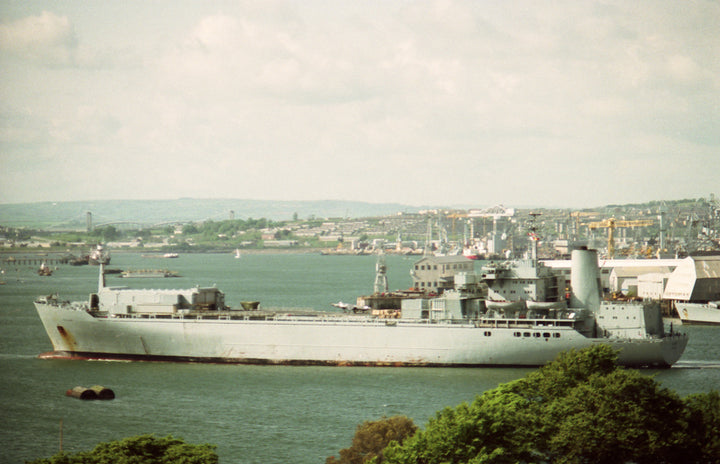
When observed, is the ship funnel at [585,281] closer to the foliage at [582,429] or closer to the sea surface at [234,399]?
the sea surface at [234,399]

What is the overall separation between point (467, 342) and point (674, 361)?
337 inches

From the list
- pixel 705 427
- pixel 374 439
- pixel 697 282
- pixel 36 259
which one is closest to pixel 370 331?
pixel 374 439

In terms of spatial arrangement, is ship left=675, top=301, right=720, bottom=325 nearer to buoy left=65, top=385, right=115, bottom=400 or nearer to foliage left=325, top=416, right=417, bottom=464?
buoy left=65, top=385, right=115, bottom=400

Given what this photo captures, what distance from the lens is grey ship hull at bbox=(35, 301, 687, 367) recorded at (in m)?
35.0

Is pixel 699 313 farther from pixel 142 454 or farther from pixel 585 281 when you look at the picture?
pixel 142 454

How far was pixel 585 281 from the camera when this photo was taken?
3716cm

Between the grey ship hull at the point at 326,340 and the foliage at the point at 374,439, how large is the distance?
52.0 feet

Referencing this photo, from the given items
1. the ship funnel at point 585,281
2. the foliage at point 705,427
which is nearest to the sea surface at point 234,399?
the ship funnel at point 585,281

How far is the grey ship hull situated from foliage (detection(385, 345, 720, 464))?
1420 cm

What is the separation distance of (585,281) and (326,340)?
1175cm

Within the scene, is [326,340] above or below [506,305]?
below

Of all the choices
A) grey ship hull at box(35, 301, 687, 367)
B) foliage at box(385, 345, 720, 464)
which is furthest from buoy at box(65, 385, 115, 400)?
foliage at box(385, 345, 720, 464)

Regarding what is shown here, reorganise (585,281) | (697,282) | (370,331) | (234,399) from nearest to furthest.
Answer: (234,399), (370,331), (585,281), (697,282)

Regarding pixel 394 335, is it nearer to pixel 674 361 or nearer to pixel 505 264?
pixel 505 264
